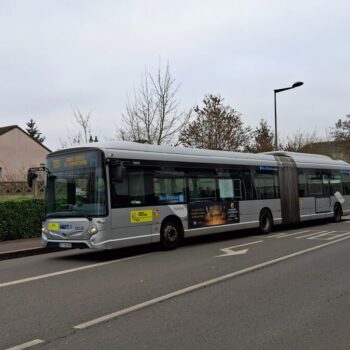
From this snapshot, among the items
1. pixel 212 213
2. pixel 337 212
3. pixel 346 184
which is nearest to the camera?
pixel 212 213

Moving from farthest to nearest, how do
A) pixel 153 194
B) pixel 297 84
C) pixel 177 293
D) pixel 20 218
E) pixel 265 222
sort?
pixel 297 84 → pixel 265 222 → pixel 20 218 → pixel 153 194 → pixel 177 293

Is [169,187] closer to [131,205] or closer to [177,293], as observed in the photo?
[131,205]

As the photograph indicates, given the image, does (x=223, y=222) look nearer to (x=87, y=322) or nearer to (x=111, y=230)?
(x=111, y=230)

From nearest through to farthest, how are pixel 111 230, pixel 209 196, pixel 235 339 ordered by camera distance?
pixel 235 339, pixel 111 230, pixel 209 196

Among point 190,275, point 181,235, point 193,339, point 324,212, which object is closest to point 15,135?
point 324,212

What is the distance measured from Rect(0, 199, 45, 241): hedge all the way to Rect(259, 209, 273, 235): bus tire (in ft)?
24.3

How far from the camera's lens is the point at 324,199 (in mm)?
21375

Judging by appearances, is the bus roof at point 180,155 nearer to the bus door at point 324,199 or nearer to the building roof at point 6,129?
the bus door at point 324,199

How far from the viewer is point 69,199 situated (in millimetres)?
12008

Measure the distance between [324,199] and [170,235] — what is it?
1036cm

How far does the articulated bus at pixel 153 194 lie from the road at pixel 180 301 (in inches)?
30.3

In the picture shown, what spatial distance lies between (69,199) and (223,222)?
17.5 ft

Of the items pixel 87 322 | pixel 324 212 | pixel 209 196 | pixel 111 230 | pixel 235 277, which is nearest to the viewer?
pixel 87 322

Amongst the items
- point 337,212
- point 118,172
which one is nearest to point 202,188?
point 118,172
